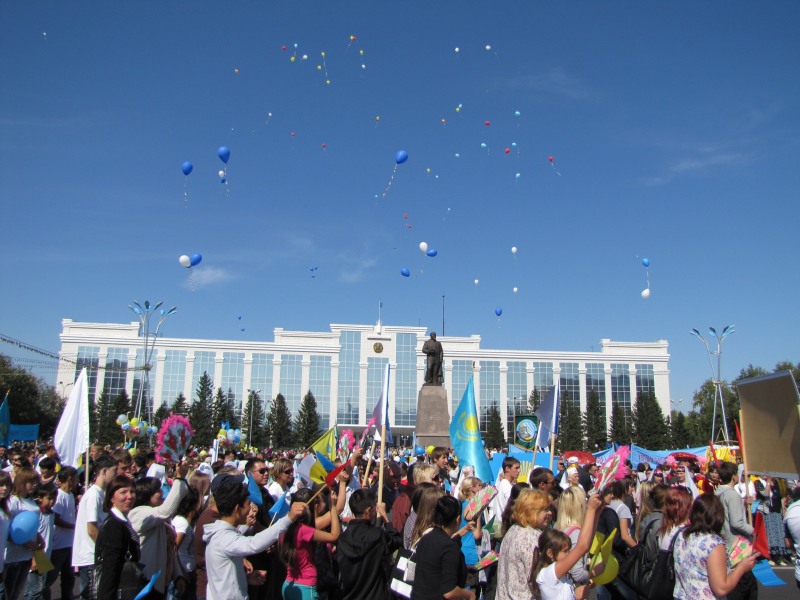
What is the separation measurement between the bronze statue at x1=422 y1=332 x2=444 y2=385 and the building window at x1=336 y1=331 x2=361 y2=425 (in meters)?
56.1

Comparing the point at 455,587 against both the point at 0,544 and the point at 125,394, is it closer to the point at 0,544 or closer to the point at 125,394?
the point at 0,544

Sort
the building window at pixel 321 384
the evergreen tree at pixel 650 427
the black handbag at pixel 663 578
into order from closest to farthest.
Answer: the black handbag at pixel 663 578 < the evergreen tree at pixel 650 427 < the building window at pixel 321 384

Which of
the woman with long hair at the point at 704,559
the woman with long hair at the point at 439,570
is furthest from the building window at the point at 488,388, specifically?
the woman with long hair at the point at 439,570

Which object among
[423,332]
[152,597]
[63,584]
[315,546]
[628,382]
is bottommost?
[63,584]

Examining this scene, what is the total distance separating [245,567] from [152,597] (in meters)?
0.82

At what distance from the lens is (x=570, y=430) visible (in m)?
73.8

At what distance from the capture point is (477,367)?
82.7 metres

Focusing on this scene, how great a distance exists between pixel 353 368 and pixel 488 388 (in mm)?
16087

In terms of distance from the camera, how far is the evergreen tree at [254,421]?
7419 centimetres

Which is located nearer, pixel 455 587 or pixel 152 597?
pixel 455 587

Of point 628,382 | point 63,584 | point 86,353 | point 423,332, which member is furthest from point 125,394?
point 63,584

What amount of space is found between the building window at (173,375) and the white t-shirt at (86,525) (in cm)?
7520

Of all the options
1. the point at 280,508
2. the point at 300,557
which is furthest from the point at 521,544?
the point at 280,508

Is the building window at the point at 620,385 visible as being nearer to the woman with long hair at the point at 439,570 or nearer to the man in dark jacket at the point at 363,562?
the man in dark jacket at the point at 363,562
